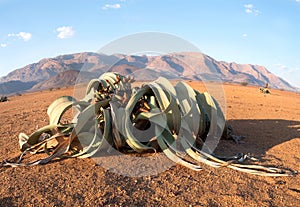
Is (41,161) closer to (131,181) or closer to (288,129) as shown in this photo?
(131,181)

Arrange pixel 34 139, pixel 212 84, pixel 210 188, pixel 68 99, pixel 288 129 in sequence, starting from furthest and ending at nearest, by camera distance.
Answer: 1. pixel 288 129
2. pixel 212 84
3. pixel 68 99
4. pixel 34 139
5. pixel 210 188

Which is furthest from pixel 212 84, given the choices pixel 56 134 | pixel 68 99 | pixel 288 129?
pixel 56 134

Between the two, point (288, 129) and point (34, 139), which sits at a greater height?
point (34, 139)

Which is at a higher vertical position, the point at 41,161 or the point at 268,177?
the point at 41,161

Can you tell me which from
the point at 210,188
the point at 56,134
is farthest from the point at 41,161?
the point at 210,188

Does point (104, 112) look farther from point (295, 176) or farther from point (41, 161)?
point (295, 176)

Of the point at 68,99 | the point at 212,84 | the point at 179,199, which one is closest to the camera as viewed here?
the point at 179,199

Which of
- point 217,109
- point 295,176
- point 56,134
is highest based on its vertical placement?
point 56,134

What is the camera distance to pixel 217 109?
3.92m

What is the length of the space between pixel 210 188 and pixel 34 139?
2.10 m

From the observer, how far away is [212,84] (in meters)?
4.69

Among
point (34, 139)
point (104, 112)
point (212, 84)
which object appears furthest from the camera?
point (212, 84)

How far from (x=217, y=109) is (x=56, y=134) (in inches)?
81.1

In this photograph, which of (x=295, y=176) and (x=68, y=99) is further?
(x=68, y=99)
